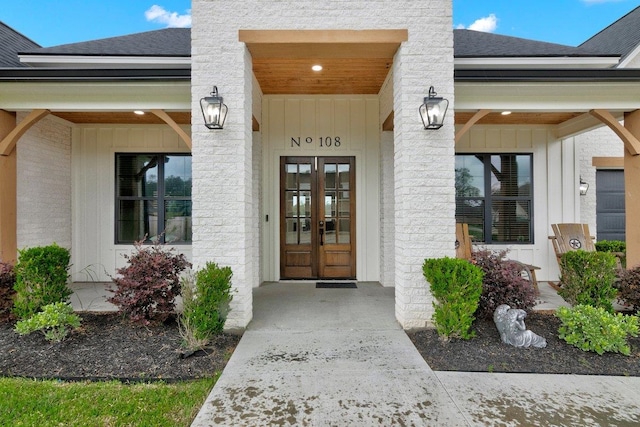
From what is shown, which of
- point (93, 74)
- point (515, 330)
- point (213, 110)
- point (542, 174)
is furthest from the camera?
point (542, 174)

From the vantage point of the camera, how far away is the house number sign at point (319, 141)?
6.32 m

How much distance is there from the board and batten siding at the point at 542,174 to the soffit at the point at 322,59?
253 cm

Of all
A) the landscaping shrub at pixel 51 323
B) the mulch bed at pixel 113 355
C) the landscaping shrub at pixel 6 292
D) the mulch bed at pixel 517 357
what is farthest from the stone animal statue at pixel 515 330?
the landscaping shrub at pixel 6 292

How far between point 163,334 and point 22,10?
35470 millimetres

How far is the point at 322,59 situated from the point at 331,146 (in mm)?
1830

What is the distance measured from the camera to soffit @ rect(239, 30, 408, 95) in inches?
157

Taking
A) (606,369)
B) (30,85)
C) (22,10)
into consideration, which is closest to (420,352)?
(606,369)

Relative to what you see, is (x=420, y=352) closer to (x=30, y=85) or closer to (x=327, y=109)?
(x=327, y=109)

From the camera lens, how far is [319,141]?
633cm

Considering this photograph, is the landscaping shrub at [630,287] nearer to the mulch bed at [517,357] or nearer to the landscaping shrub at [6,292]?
the mulch bed at [517,357]

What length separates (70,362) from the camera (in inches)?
121

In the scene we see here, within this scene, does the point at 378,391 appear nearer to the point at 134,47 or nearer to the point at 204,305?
the point at 204,305

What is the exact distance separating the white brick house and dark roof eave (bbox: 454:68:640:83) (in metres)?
0.02

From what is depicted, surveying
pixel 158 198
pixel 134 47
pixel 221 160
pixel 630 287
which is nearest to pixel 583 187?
pixel 630 287
